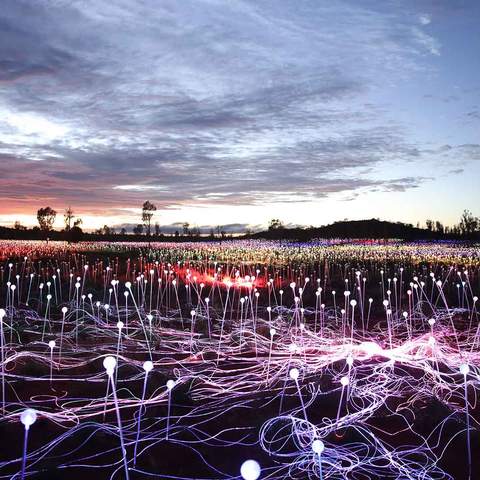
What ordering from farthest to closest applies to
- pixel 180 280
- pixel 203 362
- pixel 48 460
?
pixel 180 280 → pixel 203 362 → pixel 48 460

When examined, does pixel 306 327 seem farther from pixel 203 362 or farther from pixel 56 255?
pixel 56 255

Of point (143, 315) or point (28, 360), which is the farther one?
point (143, 315)

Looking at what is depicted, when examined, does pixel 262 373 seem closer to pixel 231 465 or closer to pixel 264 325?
pixel 231 465

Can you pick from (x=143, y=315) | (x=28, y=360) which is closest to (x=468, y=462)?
(x=28, y=360)

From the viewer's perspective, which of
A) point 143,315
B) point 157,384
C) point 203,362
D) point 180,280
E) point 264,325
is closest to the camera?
point 157,384

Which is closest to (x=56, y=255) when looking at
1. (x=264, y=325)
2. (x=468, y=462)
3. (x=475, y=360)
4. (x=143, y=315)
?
(x=143, y=315)

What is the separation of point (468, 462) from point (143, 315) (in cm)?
710

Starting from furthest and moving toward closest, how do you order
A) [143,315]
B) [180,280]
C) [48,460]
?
1. [180,280]
2. [143,315]
3. [48,460]

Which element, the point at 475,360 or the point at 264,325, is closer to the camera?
the point at 475,360

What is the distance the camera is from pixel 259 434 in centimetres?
455

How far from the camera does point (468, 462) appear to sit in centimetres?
405

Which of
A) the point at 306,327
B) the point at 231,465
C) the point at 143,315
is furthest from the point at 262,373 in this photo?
the point at 143,315

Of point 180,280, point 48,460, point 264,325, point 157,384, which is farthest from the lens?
point 180,280

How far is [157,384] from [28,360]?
6.81ft
